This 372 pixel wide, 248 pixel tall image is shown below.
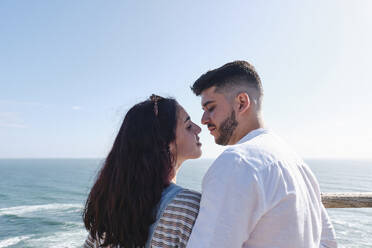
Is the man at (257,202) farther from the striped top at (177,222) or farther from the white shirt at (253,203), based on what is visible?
the striped top at (177,222)

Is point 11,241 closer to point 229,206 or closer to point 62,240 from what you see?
point 62,240

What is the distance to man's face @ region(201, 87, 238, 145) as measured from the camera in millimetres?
2068

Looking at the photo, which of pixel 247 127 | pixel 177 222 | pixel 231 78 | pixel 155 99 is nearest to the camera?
pixel 177 222

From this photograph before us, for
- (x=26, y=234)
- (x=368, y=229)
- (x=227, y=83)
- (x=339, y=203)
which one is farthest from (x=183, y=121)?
(x=368, y=229)

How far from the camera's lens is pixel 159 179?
1.81 m

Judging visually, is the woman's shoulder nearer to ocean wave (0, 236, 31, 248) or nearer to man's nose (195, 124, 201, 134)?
man's nose (195, 124, 201, 134)

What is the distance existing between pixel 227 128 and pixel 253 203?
965 mm

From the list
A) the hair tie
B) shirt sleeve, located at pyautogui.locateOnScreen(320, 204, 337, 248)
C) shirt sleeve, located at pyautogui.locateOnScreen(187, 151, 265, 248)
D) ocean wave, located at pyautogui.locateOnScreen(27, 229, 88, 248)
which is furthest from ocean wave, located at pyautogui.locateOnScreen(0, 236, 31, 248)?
shirt sleeve, located at pyautogui.locateOnScreen(187, 151, 265, 248)

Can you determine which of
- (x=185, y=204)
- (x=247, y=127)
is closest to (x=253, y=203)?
(x=185, y=204)

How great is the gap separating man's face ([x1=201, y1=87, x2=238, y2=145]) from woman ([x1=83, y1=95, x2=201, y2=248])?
0.74 feet

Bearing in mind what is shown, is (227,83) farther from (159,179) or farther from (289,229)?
(289,229)

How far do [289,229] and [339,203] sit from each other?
1834 mm

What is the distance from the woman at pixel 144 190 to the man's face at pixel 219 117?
0.74 ft

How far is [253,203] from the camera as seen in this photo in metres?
1.15
